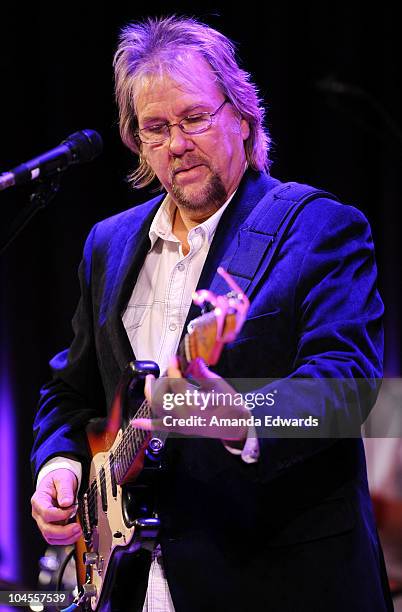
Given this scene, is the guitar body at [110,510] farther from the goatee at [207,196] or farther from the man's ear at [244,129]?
the man's ear at [244,129]

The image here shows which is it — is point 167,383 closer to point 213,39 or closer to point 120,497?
point 120,497

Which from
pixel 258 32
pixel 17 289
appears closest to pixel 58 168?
pixel 258 32

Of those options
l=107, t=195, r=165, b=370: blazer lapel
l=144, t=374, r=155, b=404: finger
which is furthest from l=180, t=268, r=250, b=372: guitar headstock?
l=107, t=195, r=165, b=370: blazer lapel

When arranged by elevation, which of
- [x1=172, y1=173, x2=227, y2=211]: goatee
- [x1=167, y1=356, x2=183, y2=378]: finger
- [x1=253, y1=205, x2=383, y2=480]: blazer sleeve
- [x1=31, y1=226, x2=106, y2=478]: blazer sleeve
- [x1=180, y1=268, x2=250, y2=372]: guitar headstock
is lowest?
[x1=31, y1=226, x2=106, y2=478]: blazer sleeve

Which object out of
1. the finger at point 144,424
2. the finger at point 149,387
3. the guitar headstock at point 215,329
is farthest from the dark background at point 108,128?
the guitar headstock at point 215,329

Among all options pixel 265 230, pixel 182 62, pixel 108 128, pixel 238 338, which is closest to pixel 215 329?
pixel 238 338

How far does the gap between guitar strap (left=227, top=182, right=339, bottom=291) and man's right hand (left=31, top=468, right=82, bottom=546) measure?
0.58 m

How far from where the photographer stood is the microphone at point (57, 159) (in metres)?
1.60

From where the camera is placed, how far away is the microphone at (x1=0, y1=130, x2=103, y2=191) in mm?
1601

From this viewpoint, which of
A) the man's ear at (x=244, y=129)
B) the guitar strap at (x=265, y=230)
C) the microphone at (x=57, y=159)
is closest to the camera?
the guitar strap at (x=265, y=230)

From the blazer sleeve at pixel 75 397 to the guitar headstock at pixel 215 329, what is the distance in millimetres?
716

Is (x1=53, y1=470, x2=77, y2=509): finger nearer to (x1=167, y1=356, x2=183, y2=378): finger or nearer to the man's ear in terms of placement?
(x1=167, y1=356, x2=183, y2=378): finger

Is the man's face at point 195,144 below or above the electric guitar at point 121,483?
above

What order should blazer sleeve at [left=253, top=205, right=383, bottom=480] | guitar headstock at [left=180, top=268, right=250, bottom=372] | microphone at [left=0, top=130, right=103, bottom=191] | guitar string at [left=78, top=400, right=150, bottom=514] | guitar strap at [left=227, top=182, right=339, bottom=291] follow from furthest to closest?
microphone at [left=0, top=130, right=103, bottom=191]
guitar strap at [left=227, top=182, right=339, bottom=291]
guitar string at [left=78, top=400, right=150, bottom=514]
blazer sleeve at [left=253, top=205, right=383, bottom=480]
guitar headstock at [left=180, top=268, right=250, bottom=372]
